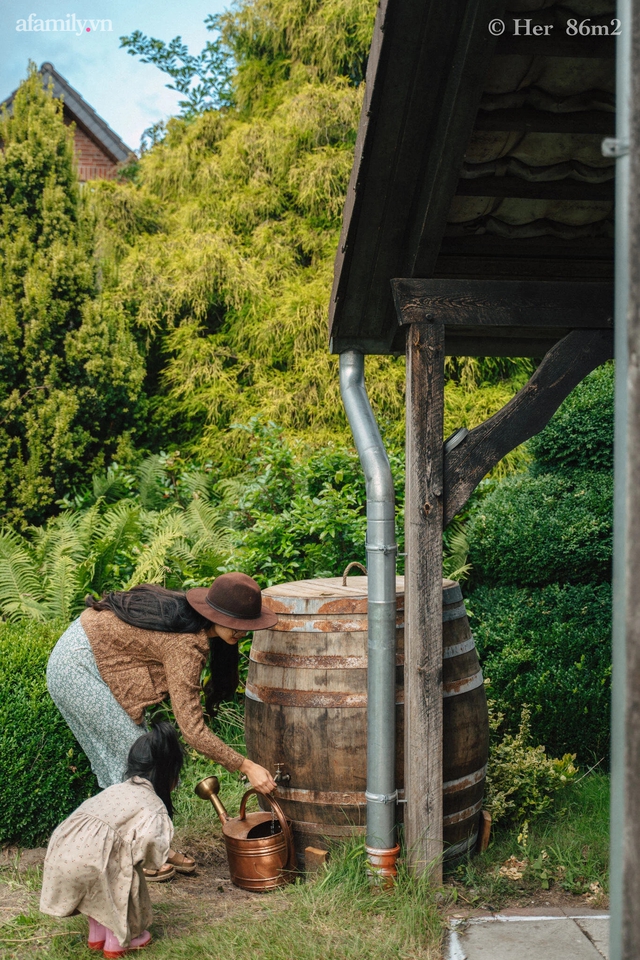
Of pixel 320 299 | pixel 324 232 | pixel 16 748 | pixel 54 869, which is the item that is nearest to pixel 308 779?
pixel 54 869

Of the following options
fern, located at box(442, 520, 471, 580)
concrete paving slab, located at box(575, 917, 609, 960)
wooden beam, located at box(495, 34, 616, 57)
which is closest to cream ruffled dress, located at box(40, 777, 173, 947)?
concrete paving slab, located at box(575, 917, 609, 960)

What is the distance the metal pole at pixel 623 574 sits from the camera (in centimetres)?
142

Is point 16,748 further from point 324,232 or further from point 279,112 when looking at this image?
point 279,112

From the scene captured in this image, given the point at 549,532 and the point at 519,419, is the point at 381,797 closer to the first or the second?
the point at 519,419

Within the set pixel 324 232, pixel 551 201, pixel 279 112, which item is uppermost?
pixel 279 112

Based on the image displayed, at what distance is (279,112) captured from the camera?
31.7 feet

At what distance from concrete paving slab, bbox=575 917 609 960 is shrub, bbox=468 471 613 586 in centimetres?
246

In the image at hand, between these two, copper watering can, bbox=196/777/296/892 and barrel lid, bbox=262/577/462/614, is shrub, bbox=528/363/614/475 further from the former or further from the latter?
copper watering can, bbox=196/777/296/892

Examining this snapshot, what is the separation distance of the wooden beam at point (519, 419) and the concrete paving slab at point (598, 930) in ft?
5.37

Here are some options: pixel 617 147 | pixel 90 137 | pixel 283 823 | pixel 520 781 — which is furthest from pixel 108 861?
pixel 90 137

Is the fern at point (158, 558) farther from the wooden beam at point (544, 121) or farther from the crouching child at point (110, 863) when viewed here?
the wooden beam at point (544, 121)

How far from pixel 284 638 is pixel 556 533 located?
241 centimetres

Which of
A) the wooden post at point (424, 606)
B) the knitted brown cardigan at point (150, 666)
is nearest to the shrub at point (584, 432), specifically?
the wooden post at point (424, 606)

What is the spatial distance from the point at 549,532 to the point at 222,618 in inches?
109
